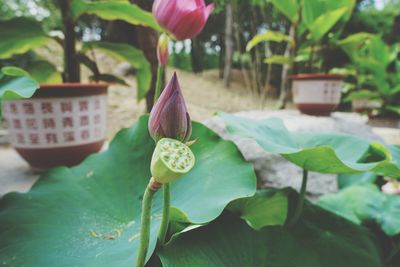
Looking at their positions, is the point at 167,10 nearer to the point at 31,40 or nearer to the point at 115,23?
the point at 31,40

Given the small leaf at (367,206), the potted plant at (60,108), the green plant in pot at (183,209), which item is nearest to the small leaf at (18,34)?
the potted plant at (60,108)

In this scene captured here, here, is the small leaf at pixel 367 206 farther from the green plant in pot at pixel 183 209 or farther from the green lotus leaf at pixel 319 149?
the green lotus leaf at pixel 319 149

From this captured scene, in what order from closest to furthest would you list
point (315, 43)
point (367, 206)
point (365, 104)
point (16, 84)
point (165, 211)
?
point (165, 211), point (16, 84), point (367, 206), point (315, 43), point (365, 104)

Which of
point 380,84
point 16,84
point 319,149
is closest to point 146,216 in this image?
point 319,149

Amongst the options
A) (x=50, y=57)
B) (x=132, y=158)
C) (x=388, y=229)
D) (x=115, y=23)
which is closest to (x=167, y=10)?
(x=132, y=158)

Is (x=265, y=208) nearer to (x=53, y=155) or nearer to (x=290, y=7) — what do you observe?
(x=53, y=155)

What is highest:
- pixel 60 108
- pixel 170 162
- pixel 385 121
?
pixel 170 162

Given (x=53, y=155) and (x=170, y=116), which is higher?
(x=170, y=116)
